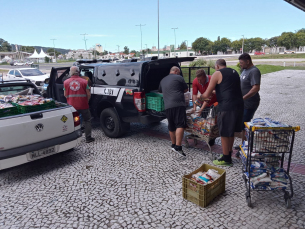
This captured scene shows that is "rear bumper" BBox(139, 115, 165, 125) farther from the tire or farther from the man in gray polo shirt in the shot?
the man in gray polo shirt

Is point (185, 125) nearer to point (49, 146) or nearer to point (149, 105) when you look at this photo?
point (149, 105)

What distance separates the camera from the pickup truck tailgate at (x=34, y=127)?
12.9ft

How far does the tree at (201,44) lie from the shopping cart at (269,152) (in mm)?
107448

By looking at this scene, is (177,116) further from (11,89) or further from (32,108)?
(11,89)

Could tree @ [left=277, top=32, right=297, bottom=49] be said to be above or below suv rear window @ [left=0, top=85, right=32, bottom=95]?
above

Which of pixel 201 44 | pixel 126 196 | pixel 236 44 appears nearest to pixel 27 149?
pixel 126 196

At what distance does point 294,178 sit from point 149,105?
124 inches

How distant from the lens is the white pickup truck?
12.9 ft

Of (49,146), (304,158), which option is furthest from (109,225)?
(304,158)

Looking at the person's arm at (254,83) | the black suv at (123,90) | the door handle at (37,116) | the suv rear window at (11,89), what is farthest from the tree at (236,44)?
the door handle at (37,116)

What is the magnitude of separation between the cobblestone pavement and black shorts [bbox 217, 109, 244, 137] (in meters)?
→ 0.72

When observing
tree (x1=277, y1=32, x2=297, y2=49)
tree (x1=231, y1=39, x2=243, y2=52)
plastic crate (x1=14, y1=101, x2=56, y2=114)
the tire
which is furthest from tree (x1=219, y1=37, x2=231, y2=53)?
plastic crate (x1=14, y1=101, x2=56, y2=114)

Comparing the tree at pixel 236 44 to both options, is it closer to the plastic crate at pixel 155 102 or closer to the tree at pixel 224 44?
the tree at pixel 224 44

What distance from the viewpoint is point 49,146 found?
14.7 feet
